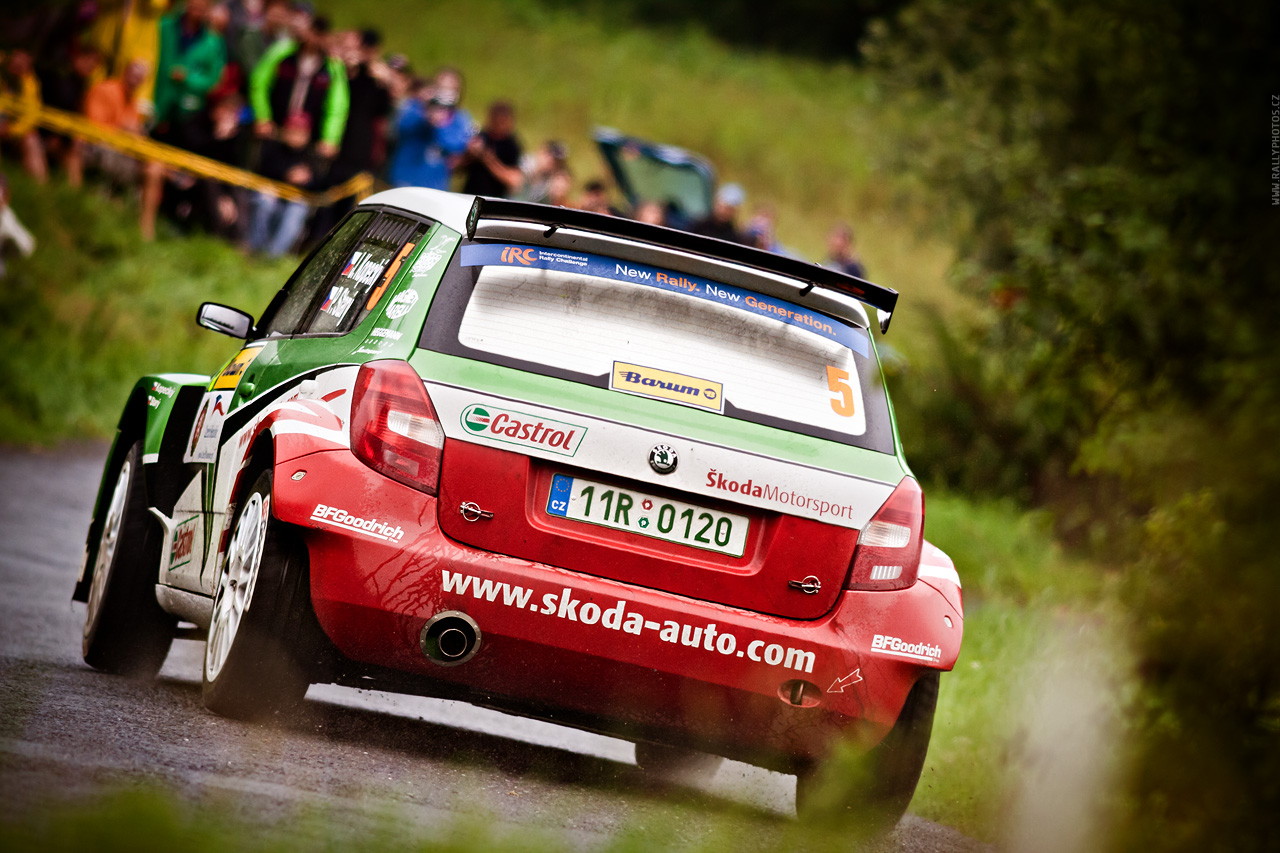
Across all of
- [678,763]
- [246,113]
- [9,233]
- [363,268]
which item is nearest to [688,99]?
[246,113]

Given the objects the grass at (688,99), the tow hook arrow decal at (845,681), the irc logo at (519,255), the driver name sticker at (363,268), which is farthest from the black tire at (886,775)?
the grass at (688,99)

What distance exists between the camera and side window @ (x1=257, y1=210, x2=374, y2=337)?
286 inches

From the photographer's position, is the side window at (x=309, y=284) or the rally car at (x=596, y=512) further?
the side window at (x=309, y=284)

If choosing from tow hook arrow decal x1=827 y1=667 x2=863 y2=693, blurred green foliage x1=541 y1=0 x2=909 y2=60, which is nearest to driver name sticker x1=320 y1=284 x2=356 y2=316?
tow hook arrow decal x1=827 y1=667 x2=863 y2=693

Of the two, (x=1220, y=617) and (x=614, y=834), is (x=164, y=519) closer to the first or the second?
(x=614, y=834)

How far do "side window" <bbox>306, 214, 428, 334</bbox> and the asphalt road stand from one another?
1390 millimetres

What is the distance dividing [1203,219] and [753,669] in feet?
11.0

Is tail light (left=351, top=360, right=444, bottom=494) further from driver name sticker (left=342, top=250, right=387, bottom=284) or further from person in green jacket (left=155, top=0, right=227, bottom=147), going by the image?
person in green jacket (left=155, top=0, right=227, bottom=147)

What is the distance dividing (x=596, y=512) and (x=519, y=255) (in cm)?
92

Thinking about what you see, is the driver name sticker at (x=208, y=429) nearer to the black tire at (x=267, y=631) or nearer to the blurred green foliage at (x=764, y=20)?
the black tire at (x=267, y=631)

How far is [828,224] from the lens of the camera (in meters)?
49.0

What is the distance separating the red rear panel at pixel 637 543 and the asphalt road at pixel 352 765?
725 millimetres

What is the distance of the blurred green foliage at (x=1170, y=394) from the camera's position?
475cm

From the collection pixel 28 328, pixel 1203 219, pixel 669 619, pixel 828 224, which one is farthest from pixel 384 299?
pixel 828 224
